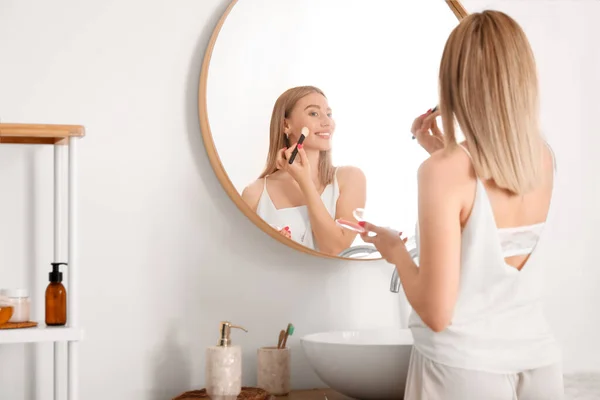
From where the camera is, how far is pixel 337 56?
1891 mm

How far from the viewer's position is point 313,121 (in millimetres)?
1858

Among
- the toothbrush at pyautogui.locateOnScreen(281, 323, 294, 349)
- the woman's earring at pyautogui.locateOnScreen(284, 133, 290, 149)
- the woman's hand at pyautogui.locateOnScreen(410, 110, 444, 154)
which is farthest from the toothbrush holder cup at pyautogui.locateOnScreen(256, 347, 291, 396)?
the woman's hand at pyautogui.locateOnScreen(410, 110, 444, 154)

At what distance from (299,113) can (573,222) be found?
0.91 metres

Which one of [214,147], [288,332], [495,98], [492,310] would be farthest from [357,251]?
[495,98]

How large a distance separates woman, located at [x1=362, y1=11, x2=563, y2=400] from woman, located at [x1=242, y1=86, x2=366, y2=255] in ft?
1.45

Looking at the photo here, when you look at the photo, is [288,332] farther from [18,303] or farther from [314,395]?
[18,303]

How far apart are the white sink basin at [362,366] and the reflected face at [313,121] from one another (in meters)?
0.49

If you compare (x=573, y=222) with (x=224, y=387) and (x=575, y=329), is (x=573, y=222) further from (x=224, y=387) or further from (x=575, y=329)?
(x=224, y=387)

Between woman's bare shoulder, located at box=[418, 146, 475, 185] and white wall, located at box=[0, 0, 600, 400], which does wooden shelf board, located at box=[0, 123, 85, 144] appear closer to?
white wall, located at box=[0, 0, 600, 400]

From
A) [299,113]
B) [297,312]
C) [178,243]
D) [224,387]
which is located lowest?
[224,387]

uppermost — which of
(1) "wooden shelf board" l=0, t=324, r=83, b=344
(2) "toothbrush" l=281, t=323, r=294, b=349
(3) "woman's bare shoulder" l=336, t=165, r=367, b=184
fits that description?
(3) "woman's bare shoulder" l=336, t=165, r=367, b=184

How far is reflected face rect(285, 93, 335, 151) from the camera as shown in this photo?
1.83m

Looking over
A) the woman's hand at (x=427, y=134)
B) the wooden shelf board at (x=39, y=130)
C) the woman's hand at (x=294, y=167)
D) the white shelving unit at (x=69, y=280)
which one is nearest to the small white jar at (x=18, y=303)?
the white shelving unit at (x=69, y=280)

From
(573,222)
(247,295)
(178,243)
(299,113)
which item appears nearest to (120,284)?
(178,243)
